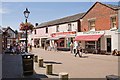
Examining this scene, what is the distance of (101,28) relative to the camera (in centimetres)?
3009

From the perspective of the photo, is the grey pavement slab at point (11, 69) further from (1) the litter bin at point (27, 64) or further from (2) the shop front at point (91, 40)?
(2) the shop front at point (91, 40)

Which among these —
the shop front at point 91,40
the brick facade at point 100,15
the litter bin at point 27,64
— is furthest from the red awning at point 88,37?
the litter bin at point 27,64

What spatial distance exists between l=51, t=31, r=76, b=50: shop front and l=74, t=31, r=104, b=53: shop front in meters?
3.36

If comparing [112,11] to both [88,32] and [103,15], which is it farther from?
[88,32]

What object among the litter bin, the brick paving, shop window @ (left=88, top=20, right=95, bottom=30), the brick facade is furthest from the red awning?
the litter bin

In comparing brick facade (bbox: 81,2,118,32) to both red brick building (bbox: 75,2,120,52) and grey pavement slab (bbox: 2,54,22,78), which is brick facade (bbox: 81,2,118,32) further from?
grey pavement slab (bbox: 2,54,22,78)

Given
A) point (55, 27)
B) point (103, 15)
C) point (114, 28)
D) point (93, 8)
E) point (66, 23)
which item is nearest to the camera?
point (114, 28)

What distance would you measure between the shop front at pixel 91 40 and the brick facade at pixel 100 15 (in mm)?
897

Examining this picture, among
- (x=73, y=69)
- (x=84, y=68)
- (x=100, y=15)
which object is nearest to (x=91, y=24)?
(x=100, y=15)

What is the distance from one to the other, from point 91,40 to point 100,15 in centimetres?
353

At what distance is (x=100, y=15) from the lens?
30.2 m

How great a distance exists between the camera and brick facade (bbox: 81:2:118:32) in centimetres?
2861

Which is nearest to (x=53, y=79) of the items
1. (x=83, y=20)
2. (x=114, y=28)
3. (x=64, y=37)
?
(x=114, y=28)

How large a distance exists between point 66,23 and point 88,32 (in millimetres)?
8633
